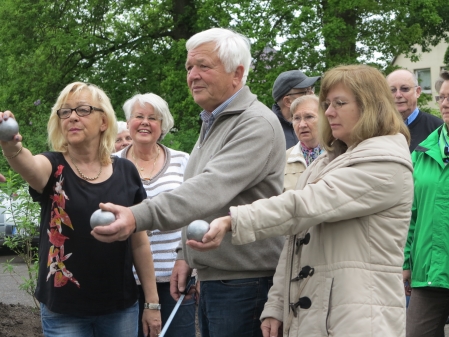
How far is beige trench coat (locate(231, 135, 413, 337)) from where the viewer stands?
2.88 metres

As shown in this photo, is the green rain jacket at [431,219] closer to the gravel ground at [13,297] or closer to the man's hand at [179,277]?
the man's hand at [179,277]

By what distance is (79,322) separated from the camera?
3656mm

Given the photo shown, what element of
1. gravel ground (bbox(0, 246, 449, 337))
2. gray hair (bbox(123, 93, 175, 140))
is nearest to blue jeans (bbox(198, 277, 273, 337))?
gray hair (bbox(123, 93, 175, 140))

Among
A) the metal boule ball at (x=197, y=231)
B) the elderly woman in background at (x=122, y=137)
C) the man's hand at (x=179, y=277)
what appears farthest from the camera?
the elderly woman in background at (x=122, y=137)

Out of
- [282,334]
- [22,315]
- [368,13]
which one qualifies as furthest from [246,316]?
[368,13]

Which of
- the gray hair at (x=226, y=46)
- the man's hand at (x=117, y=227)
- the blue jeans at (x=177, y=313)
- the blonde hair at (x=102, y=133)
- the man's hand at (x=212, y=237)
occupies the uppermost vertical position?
the gray hair at (x=226, y=46)

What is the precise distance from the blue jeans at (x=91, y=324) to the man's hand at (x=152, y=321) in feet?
0.82

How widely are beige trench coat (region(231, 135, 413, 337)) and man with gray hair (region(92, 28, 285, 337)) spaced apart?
384mm

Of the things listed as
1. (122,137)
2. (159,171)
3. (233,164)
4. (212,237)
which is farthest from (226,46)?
(122,137)

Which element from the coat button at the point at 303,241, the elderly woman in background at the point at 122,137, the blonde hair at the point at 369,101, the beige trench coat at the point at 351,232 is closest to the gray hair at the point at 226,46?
the blonde hair at the point at 369,101

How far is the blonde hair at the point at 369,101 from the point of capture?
3.07 metres

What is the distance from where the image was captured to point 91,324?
3.75 metres

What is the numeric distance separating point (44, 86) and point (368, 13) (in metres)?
9.79

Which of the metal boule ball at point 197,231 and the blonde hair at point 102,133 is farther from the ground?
the blonde hair at point 102,133
